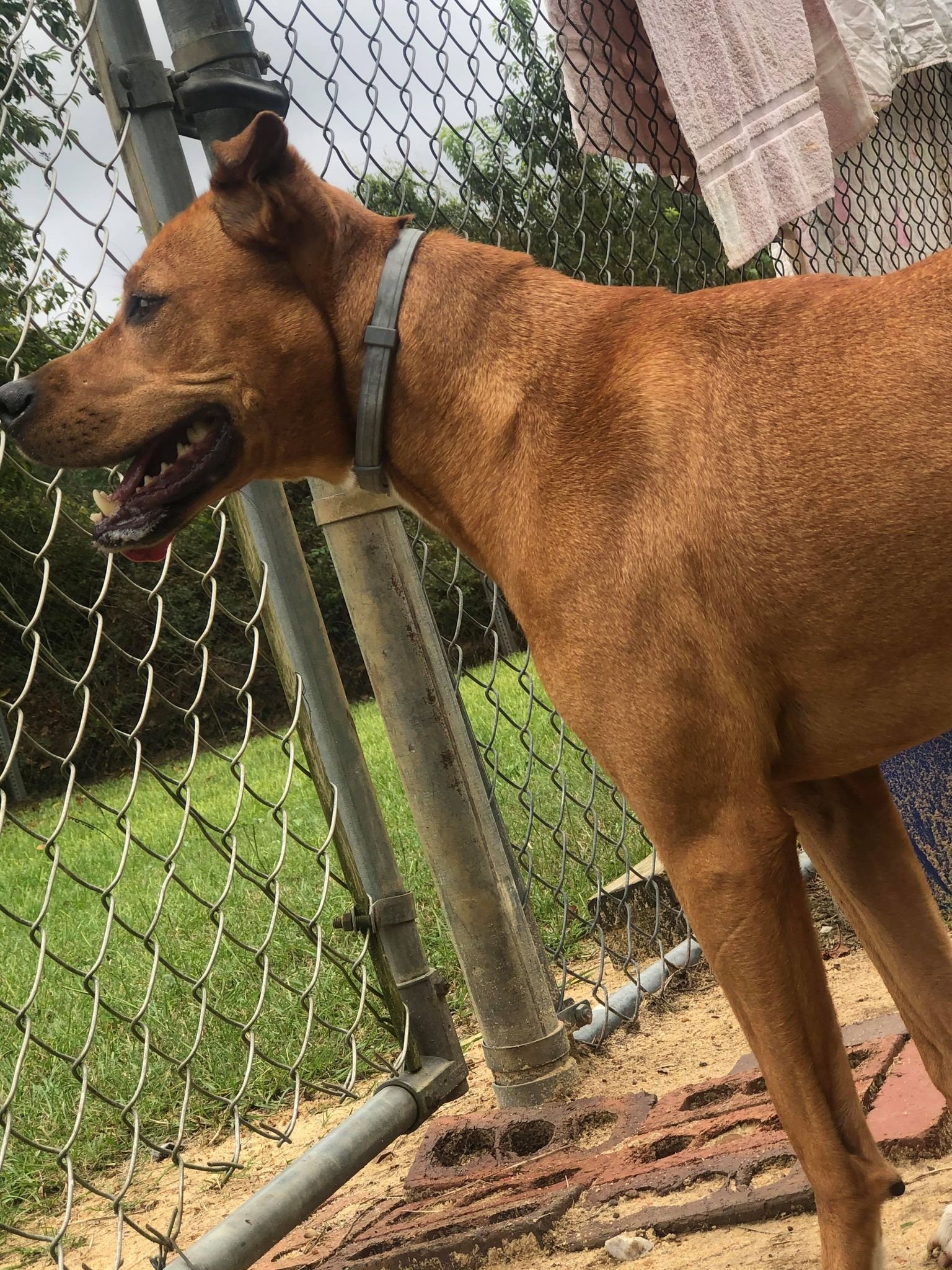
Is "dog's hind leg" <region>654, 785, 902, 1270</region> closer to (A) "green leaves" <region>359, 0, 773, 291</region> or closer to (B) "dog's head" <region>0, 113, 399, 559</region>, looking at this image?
(B) "dog's head" <region>0, 113, 399, 559</region>

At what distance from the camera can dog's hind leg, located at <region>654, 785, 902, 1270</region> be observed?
6.49 feet

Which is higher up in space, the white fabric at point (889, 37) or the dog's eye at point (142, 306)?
the white fabric at point (889, 37)

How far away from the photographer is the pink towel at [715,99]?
4.08 m

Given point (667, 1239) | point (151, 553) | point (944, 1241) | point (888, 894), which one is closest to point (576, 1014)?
point (667, 1239)

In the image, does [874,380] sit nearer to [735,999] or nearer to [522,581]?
[522,581]

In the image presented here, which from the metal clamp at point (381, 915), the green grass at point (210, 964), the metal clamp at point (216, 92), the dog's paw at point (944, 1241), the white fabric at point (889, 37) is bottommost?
the dog's paw at point (944, 1241)

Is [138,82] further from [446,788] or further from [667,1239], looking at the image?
[667,1239]

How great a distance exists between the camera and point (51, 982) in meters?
4.96

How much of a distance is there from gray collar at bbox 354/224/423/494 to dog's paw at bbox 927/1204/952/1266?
5.49ft

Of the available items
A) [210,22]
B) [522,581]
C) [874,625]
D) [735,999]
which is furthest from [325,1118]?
[210,22]

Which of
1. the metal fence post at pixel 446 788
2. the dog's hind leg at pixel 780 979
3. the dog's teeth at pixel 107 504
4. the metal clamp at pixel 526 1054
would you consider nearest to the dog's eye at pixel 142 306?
the dog's teeth at pixel 107 504

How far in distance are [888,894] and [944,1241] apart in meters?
0.59

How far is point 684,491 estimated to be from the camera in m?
2.03

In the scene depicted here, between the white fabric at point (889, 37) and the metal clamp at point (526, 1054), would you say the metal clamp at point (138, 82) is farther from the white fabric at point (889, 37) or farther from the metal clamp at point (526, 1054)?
the white fabric at point (889, 37)
